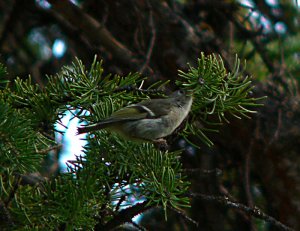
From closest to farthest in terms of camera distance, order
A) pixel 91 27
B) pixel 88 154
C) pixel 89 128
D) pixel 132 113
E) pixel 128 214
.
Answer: pixel 128 214 → pixel 88 154 → pixel 89 128 → pixel 132 113 → pixel 91 27

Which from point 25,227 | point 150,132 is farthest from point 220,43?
point 25,227

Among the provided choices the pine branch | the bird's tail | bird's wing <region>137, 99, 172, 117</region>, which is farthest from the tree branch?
the pine branch

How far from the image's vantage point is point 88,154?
1777mm

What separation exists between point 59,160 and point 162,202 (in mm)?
2131

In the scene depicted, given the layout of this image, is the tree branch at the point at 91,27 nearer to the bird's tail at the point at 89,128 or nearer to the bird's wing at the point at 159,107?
the bird's wing at the point at 159,107

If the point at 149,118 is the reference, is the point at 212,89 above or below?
below

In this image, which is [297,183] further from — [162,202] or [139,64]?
[162,202]

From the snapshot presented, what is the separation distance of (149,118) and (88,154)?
23.1 inches

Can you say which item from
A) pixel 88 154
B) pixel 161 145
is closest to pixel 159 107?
pixel 161 145

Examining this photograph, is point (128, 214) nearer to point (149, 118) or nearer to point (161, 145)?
point (161, 145)

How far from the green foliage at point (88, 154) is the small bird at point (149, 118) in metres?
0.04

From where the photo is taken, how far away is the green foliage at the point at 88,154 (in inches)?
63.5

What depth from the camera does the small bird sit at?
6.46 ft

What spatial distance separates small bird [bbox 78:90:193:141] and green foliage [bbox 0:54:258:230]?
0.14ft
